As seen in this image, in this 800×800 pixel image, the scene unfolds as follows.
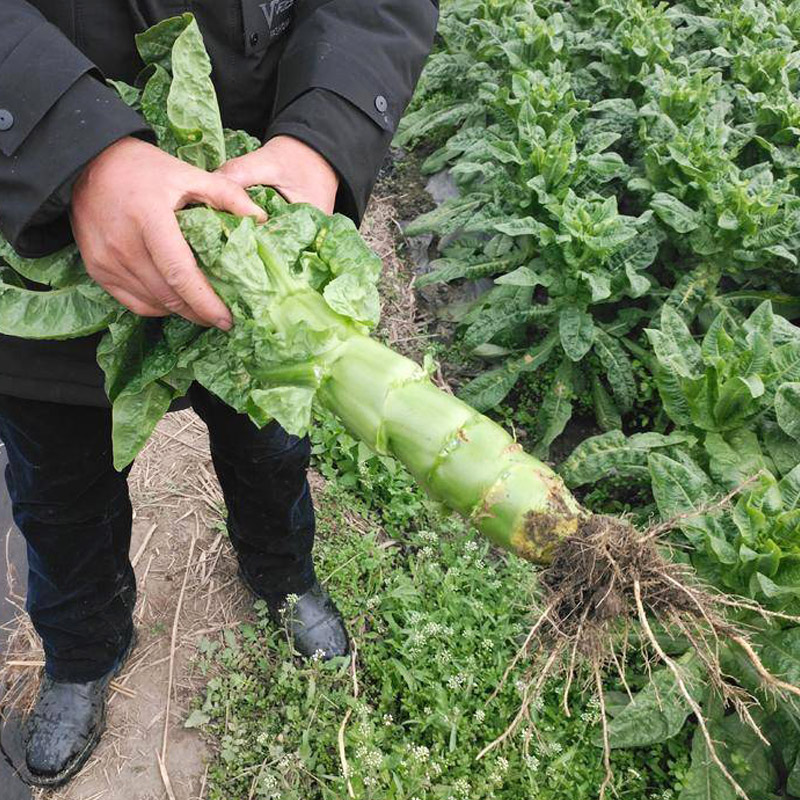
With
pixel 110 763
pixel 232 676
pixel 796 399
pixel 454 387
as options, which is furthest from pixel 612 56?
pixel 110 763

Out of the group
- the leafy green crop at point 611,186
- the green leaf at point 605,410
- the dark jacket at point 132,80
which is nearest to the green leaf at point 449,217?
the leafy green crop at point 611,186

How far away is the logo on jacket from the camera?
1.93 metres

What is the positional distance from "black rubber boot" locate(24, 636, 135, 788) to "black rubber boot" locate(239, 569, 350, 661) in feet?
2.27

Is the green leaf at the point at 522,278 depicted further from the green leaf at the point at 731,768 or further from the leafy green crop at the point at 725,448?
the green leaf at the point at 731,768

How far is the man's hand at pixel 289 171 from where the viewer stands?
1740 mm

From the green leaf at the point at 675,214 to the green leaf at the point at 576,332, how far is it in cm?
58

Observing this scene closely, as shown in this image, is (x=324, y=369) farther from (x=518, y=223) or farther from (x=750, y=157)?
(x=750, y=157)

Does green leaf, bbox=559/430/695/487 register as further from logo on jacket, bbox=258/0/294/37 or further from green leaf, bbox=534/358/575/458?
logo on jacket, bbox=258/0/294/37

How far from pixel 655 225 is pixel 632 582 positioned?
2.65 metres

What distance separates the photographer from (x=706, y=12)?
5.66 m

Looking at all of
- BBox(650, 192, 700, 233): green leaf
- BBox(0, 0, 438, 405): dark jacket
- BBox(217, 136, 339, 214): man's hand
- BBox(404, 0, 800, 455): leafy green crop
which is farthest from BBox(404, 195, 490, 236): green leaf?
BBox(217, 136, 339, 214): man's hand

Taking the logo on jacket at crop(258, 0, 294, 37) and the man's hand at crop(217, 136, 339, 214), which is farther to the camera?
the logo on jacket at crop(258, 0, 294, 37)

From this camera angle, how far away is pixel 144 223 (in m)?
1.49

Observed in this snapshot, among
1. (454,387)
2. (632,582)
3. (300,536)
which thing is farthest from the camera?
(454,387)
